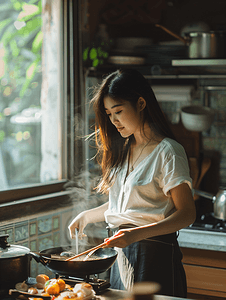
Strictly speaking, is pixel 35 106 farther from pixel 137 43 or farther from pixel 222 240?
pixel 222 240

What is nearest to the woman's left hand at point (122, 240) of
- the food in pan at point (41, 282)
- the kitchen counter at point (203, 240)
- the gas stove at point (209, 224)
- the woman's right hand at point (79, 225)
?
the food in pan at point (41, 282)

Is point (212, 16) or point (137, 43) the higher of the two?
point (212, 16)

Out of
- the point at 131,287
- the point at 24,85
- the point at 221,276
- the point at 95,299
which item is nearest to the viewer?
the point at 95,299

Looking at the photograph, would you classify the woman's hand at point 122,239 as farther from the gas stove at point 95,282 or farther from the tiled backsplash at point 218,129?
the tiled backsplash at point 218,129

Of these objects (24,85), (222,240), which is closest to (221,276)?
(222,240)

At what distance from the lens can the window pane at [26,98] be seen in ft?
6.61

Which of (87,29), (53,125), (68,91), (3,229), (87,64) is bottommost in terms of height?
(3,229)

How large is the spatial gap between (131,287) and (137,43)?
67.5 inches

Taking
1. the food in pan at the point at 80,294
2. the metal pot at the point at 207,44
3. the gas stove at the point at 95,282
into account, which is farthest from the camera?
the metal pot at the point at 207,44

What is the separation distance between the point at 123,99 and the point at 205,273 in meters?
1.12

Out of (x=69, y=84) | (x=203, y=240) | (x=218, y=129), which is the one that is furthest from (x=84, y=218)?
(x=218, y=129)

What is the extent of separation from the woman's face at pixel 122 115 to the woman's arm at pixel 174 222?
0.29m

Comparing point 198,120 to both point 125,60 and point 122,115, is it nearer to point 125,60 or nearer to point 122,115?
point 125,60

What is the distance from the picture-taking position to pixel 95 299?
1067 mm
